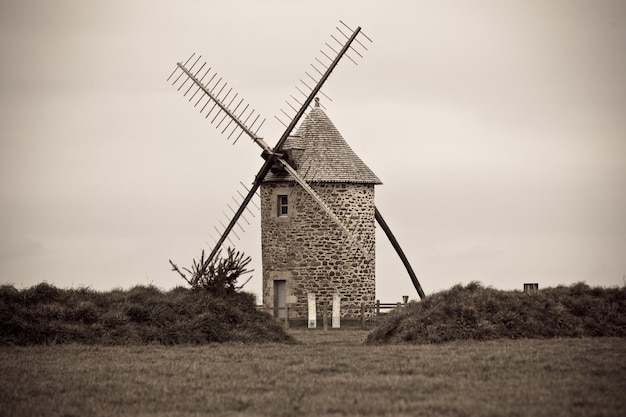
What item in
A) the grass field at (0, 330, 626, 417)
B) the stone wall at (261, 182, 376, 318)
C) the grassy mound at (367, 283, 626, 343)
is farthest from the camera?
the stone wall at (261, 182, 376, 318)

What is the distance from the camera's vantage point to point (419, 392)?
14.8 m

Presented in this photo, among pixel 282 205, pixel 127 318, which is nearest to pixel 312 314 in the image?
pixel 282 205

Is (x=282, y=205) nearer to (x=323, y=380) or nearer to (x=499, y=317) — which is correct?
(x=499, y=317)

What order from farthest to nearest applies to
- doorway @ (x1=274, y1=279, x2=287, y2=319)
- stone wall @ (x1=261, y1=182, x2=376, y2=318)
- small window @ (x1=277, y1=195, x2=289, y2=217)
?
1. small window @ (x1=277, y1=195, x2=289, y2=217)
2. doorway @ (x1=274, y1=279, x2=287, y2=319)
3. stone wall @ (x1=261, y1=182, x2=376, y2=318)

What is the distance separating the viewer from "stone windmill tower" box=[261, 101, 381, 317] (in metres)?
36.6

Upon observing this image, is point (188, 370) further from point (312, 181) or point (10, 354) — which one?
point (312, 181)

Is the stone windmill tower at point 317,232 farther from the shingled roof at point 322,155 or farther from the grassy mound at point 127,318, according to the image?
the grassy mound at point 127,318

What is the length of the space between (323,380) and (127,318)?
9034mm

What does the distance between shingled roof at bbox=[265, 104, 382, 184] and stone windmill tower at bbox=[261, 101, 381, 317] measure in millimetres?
39

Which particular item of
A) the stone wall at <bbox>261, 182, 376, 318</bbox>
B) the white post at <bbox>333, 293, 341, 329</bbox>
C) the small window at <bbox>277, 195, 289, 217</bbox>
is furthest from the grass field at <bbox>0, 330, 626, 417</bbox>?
the small window at <bbox>277, 195, 289, 217</bbox>

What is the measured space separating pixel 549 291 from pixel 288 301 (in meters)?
13.4

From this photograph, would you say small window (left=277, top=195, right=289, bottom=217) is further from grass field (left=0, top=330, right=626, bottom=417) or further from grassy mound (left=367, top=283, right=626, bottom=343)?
grass field (left=0, top=330, right=626, bottom=417)

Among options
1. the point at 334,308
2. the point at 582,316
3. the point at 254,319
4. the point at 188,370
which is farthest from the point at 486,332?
the point at 334,308

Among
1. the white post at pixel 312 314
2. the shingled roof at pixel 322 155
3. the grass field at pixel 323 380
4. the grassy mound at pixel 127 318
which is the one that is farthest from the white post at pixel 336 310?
the grass field at pixel 323 380
